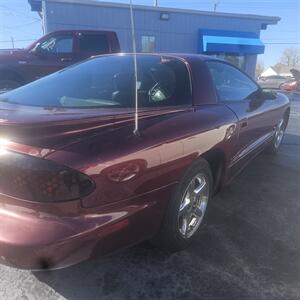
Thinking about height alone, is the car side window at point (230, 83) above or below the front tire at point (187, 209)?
above

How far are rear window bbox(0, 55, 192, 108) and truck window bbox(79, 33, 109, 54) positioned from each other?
6.15 metres

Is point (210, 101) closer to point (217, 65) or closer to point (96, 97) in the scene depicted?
point (217, 65)

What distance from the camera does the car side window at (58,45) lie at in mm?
8672

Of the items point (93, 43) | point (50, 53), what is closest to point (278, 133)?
point (93, 43)

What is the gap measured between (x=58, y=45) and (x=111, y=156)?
7665 millimetres

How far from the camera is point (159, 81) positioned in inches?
111

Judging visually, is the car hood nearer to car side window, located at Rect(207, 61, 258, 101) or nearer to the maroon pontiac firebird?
the maroon pontiac firebird

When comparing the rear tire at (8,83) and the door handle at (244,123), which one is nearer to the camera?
the door handle at (244,123)

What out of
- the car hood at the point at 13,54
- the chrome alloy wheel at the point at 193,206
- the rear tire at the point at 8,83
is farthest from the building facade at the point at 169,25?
the chrome alloy wheel at the point at 193,206

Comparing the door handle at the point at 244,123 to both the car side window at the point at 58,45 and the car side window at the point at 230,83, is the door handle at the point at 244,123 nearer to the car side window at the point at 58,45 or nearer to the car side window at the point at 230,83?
the car side window at the point at 230,83

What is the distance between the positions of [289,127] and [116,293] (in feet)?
21.4

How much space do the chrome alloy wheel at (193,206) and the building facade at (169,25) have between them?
51.9 ft

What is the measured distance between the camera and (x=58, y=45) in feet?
28.8

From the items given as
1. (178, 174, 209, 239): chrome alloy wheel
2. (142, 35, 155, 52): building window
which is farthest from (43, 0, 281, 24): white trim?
(178, 174, 209, 239): chrome alloy wheel
